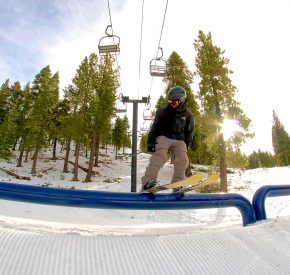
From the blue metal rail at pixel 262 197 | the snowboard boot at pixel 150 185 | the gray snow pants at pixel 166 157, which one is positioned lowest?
the blue metal rail at pixel 262 197

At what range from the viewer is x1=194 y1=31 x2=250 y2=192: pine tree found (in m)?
20.1

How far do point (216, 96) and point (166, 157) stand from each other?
17.7 m

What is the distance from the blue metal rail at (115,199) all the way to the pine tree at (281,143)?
71.7 metres

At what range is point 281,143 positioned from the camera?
71688mm

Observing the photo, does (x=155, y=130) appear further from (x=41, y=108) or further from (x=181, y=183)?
(x=41, y=108)

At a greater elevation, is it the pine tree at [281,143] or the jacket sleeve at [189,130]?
the pine tree at [281,143]

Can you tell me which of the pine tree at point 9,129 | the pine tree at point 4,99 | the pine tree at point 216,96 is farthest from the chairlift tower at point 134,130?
the pine tree at point 4,99

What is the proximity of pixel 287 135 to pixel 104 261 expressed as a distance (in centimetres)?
8011

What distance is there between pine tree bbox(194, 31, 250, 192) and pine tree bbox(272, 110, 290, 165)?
179 ft

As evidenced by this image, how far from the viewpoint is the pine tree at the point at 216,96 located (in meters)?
20.1

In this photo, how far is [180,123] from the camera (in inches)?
173

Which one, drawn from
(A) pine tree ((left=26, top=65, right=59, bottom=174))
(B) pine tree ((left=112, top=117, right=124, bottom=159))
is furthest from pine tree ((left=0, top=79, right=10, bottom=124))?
(B) pine tree ((left=112, top=117, right=124, bottom=159))

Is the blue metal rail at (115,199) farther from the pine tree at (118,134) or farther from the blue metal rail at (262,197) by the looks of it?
the pine tree at (118,134)

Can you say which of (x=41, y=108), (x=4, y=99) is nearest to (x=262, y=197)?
(x=41, y=108)
